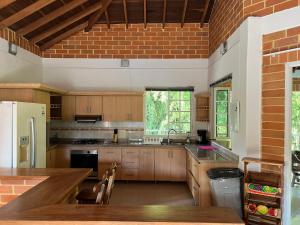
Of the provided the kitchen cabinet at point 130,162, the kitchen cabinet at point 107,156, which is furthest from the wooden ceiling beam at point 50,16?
the kitchen cabinet at point 130,162

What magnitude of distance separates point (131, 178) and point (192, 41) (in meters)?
3.44

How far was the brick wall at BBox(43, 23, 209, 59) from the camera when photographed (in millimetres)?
6754

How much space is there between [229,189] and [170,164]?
98.7 inches

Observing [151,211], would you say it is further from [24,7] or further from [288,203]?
[24,7]

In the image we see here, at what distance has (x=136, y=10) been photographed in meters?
6.35

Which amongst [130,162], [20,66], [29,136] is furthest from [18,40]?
[130,162]

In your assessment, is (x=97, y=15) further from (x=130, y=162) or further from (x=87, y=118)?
(x=130, y=162)

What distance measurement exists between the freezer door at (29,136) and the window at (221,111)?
349cm

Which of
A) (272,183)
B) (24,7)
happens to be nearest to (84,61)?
(24,7)

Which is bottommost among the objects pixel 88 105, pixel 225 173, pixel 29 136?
pixel 225 173

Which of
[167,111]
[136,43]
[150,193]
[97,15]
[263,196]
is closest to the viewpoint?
[263,196]

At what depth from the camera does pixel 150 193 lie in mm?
5445

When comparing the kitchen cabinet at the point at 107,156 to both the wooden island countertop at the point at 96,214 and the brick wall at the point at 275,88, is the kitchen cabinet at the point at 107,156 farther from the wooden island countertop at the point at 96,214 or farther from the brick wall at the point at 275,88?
the wooden island countertop at the point at 96,214

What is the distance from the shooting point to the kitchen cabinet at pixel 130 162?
6.14 m
